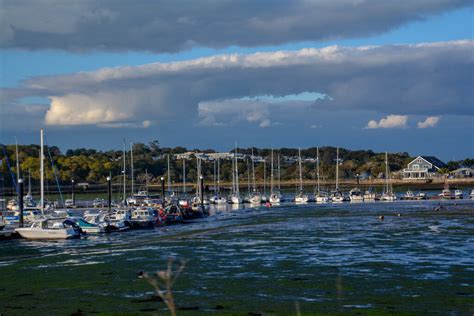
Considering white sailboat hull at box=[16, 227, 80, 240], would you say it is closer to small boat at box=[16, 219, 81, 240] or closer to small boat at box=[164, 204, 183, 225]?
small boat at box=[16, 219, 81, 240]

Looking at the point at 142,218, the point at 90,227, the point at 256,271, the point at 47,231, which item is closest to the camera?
the point at 256,271

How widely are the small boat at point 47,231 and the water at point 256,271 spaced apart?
1.64 m

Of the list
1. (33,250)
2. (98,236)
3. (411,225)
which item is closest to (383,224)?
(411,225)

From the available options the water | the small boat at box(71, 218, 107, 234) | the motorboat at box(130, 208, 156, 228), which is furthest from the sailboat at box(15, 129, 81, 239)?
the motorboat at box(130, 208, 156, 228)

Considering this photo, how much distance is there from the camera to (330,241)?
58.6m

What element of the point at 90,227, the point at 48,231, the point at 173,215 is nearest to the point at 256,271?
the point at 48,231

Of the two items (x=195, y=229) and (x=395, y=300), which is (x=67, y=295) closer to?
(x=395, y=300)

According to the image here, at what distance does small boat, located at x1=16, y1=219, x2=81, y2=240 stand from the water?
1641 mm

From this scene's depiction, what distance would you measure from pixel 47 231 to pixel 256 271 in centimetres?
2951

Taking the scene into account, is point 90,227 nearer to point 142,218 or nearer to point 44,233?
point 44,233

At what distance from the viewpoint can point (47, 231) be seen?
64.8 metres

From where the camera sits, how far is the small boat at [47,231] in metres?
64.6

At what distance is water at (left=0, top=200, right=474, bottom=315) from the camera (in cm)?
3151

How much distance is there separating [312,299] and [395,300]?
3.59 meters
